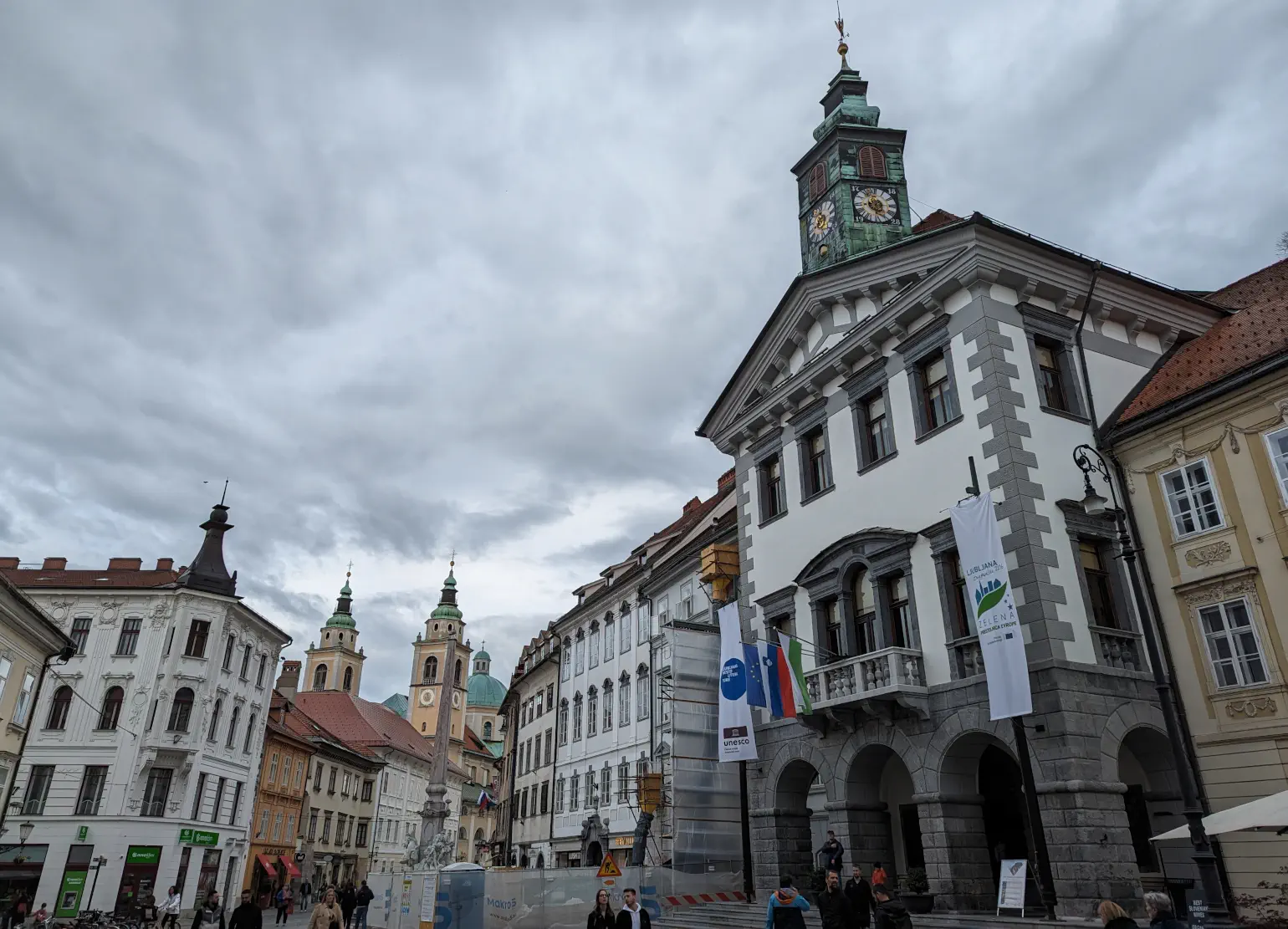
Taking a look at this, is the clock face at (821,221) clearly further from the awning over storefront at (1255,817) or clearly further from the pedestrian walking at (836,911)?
the pedestrian walking at (836,911)

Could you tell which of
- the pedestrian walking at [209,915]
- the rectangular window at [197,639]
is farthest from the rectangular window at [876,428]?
the rectangular window at [197,639]

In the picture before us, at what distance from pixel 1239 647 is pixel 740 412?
598 inches

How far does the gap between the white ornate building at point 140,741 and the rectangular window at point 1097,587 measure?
131 feet

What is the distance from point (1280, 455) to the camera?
18172mm

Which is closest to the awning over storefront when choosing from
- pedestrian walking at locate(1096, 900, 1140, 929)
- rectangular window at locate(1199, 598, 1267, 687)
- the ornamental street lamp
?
the ornamental street lamp

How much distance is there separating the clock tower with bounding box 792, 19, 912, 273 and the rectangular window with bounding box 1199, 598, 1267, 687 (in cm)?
1300

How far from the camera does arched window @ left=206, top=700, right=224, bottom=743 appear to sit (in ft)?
147

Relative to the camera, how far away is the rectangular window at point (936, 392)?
21.7 metres

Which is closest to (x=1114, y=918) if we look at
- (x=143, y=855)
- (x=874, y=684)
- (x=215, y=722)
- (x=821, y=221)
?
(x=874, y=684)

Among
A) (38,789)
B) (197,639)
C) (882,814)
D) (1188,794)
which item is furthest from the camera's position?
(197,639)

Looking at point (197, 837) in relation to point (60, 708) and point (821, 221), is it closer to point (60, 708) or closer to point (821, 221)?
point (60, 708)

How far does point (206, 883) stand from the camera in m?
43.5

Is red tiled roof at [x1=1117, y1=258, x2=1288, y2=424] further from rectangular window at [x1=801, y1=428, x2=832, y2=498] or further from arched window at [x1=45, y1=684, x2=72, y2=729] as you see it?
arched window at [x1=45, y1=684, x2=72, y2=729]

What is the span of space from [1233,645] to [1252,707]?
1.24 meters
